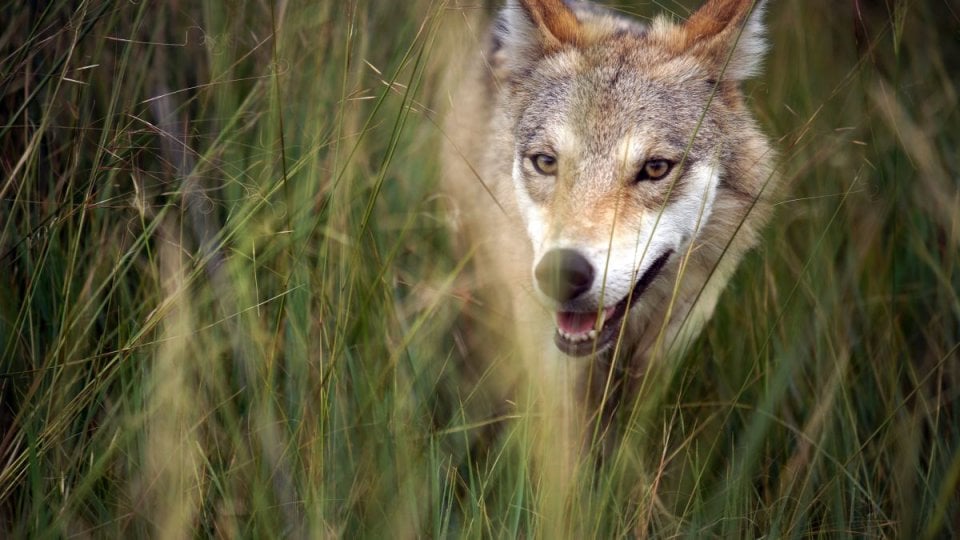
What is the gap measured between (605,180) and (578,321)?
1.72ft

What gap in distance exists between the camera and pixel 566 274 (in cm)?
275

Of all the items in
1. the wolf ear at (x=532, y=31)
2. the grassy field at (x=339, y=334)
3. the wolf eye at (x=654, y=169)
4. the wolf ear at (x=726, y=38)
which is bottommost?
the grassy field at (x=339, y=334)

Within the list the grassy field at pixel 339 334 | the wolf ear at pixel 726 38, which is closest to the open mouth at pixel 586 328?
the grassy field at pixel 339 334

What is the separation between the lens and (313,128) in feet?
10.2

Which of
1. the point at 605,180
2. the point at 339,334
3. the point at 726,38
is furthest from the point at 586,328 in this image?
the point at 726,38

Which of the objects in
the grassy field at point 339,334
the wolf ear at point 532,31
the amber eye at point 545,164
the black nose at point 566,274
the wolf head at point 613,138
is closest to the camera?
the grassy field at point 339,334

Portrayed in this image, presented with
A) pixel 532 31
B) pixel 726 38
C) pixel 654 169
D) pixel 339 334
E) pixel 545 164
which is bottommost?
pixel 339 334

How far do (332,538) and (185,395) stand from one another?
567 millimetres

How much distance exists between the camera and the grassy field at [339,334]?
7.40 feet

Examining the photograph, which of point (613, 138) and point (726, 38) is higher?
point (726, 38)

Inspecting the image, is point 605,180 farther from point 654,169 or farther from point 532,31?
point 532,31

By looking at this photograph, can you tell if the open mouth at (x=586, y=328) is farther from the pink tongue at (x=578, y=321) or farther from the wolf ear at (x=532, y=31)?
the wolf ear at (x=532, y=31)

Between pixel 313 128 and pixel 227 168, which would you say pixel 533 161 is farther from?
pixel 227 168

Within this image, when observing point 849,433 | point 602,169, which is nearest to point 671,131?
point 602,169
